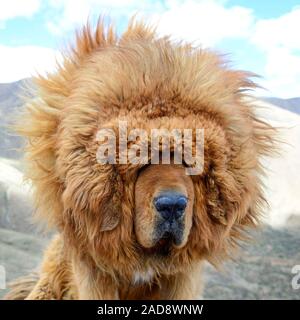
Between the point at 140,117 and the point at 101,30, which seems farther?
the point at 101,30

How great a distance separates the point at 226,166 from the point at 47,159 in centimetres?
55

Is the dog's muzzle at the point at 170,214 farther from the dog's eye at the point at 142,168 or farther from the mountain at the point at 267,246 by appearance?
the mountain at the point at 267,246

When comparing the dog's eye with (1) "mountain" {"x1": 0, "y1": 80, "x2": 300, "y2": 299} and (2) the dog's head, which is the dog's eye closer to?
(2) the dog's head

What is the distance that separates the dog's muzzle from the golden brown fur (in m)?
0.05

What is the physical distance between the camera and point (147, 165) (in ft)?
4.71

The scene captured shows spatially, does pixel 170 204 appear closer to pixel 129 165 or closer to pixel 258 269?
pixel 129 165

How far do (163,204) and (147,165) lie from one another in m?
0.13

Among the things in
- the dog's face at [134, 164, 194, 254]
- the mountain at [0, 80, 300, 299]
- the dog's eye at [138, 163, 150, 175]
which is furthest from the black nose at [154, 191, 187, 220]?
the mountain at [0, 80, 300, 299]

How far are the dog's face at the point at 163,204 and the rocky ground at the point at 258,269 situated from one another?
1546 mm

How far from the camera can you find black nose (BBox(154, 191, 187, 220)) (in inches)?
53.5

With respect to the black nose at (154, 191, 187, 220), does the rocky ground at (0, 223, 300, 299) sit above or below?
below
